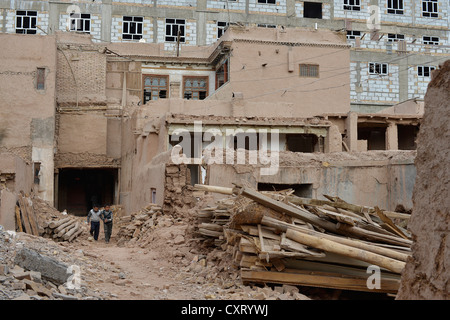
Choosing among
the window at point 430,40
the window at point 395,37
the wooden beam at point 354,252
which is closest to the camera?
the wooden beam at point 354,252

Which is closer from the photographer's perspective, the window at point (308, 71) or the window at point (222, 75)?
the window at point (308, 71)

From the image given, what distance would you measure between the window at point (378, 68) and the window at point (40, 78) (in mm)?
24489

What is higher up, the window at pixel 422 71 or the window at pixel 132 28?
the window at pixel 132 28

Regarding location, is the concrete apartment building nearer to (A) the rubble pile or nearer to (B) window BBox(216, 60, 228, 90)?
(B) window BBox(216, 60, 228, 90)

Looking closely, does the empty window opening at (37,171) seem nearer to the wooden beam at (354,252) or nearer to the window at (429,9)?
the wooden beam at (354,252)

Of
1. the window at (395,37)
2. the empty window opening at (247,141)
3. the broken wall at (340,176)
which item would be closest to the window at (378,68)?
the window at (395,37)

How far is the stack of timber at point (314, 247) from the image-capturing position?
7484mm

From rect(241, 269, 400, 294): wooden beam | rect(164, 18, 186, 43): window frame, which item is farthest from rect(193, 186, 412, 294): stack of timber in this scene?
rect(164, 18, 186, 43): window frame

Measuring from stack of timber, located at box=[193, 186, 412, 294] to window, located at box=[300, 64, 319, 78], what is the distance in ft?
66.1

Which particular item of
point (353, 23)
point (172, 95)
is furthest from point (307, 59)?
point (353, 23)

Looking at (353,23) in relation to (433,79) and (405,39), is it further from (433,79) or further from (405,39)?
(433,79)

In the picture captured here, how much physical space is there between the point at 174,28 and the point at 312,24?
10640mm

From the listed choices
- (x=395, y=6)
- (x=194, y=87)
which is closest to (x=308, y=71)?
(x=194, y=87)

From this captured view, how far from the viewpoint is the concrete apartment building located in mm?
14961
